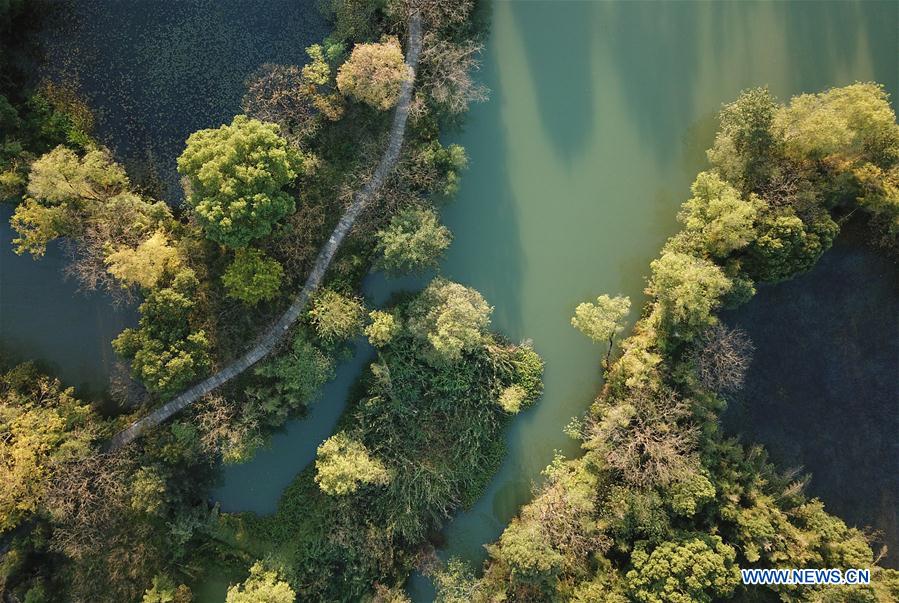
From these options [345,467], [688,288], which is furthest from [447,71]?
[345,467]

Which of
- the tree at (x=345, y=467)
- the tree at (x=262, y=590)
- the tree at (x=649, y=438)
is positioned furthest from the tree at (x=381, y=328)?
the tree at (x=262, y=590)

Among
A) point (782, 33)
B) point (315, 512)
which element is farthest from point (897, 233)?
point (315, 512)

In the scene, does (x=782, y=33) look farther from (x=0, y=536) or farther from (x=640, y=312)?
(x=0, y=536)

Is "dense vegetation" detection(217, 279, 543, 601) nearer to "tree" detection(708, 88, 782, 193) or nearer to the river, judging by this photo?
the river

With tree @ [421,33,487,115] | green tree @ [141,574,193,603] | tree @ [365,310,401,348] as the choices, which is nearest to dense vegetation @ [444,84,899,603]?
tree @ [365,310,401,348]

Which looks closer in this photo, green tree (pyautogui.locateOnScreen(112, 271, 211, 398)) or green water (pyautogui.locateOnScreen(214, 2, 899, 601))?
green tree (pyautogui.locateOnScreen(112, 271, 211, 398))

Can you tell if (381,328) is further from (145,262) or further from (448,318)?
(145,262)
